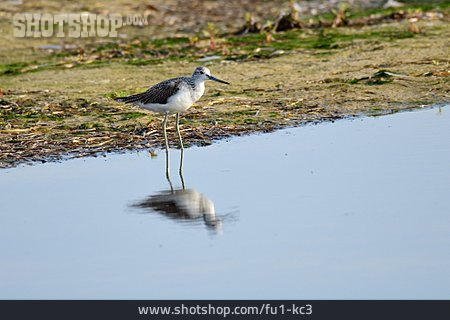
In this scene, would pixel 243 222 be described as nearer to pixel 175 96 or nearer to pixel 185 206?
pixel 185 206

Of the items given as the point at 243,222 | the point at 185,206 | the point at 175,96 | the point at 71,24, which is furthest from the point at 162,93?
the point at 71,24

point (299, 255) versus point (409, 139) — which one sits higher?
point (409, 139)

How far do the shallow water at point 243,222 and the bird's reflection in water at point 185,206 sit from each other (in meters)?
0.02

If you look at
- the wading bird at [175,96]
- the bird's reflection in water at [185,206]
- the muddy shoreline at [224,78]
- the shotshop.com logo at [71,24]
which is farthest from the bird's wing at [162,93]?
the shotshop.com logo at [71,24]

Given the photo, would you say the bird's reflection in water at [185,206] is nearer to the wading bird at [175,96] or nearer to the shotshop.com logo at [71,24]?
the wading bird at [175,96]

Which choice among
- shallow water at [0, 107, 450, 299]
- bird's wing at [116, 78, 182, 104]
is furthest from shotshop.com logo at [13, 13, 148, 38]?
shallow water at [0, 107, 450, 299]

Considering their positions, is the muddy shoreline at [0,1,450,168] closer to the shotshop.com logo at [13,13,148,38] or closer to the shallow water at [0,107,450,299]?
the shotshop.com logo at [13,13,148,38]

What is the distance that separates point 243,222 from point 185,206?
90 cm

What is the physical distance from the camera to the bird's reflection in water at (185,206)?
28.5ft

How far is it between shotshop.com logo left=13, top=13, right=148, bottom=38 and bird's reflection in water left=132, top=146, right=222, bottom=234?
10155 mm

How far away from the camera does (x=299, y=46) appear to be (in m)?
17.1
